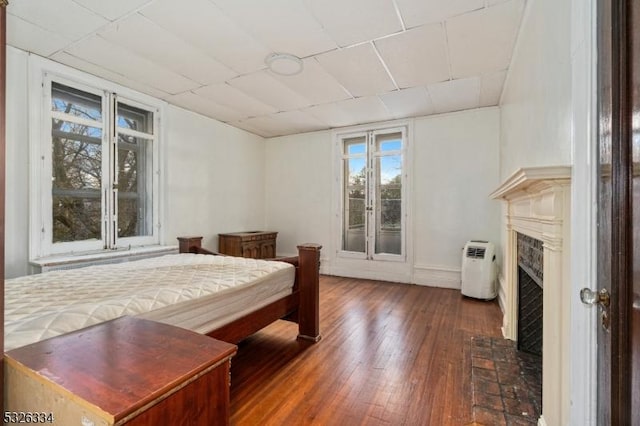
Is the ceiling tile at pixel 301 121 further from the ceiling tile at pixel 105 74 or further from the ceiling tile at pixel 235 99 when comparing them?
the ceiling tile at pixel 105 74

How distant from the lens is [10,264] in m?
2.66

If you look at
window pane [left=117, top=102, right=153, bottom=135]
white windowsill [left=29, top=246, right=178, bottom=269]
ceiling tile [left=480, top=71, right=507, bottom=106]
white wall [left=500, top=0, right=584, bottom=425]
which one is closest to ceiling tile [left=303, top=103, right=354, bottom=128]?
ceiling tile [left=480, top=71, right=507, bottom=106]

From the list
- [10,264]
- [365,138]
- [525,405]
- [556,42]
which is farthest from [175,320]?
[365,138]

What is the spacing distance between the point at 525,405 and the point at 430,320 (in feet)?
4.61

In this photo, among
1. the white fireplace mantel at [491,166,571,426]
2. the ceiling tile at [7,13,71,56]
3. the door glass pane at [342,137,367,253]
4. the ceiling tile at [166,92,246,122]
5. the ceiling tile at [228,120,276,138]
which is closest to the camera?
the white fireplace mantel at [491,166,571,426]

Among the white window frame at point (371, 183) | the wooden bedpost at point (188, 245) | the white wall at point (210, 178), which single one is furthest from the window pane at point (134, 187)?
the white window frame at point (371, 183)

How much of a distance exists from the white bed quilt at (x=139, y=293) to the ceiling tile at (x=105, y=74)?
212 cm

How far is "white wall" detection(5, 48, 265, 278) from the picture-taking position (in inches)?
105

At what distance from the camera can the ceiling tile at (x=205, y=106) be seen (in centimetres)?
385

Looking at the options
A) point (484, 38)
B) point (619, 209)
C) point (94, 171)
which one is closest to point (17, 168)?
point (94, 171)

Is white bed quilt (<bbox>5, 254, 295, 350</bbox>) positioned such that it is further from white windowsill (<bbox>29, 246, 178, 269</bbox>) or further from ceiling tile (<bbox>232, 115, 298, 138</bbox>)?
ceiling tile (<bbox>232, 115, 298, 138</bbox>)

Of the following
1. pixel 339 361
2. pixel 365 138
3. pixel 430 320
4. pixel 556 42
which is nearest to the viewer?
pixel 556 42

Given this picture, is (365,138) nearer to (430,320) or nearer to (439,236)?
(439,236)

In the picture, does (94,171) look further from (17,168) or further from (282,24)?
(282,24)
